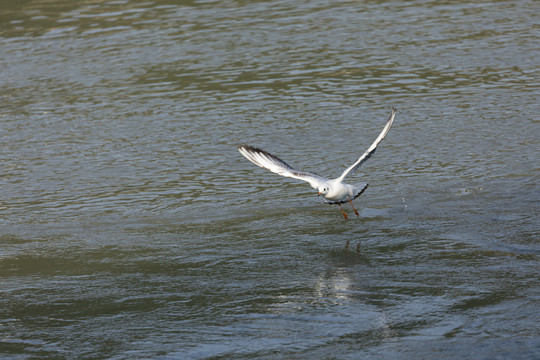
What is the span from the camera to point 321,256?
714 cm

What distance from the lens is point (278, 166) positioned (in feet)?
26.8

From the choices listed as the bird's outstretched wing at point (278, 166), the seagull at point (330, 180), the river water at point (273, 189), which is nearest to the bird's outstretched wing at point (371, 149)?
the seagull at point (330, 180)

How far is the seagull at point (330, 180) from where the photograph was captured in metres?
7.61

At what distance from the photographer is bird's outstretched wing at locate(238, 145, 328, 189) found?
7.91 m

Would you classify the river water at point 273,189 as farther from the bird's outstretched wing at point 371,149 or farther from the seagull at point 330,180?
the bird's outstretched wing at point 371,149

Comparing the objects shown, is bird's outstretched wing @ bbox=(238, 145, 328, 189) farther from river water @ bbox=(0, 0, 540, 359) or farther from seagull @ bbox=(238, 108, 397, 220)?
river water @ bbox=(0, 0, 540, 359)

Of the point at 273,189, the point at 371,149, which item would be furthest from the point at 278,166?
the point at 371,149

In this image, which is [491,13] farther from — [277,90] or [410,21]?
[277,90]

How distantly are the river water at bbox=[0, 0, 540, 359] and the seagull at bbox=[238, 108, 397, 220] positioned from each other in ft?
0.93

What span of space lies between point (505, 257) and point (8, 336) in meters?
3.90

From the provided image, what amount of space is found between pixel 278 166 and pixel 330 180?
2.02 feet

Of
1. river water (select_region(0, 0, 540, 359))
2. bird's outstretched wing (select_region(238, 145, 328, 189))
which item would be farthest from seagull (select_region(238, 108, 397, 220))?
river water (select_region(0, 0, 540, 359))

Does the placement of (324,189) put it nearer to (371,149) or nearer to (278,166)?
(371,149)

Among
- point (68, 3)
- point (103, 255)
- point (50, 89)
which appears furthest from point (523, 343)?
point (68, 3)
